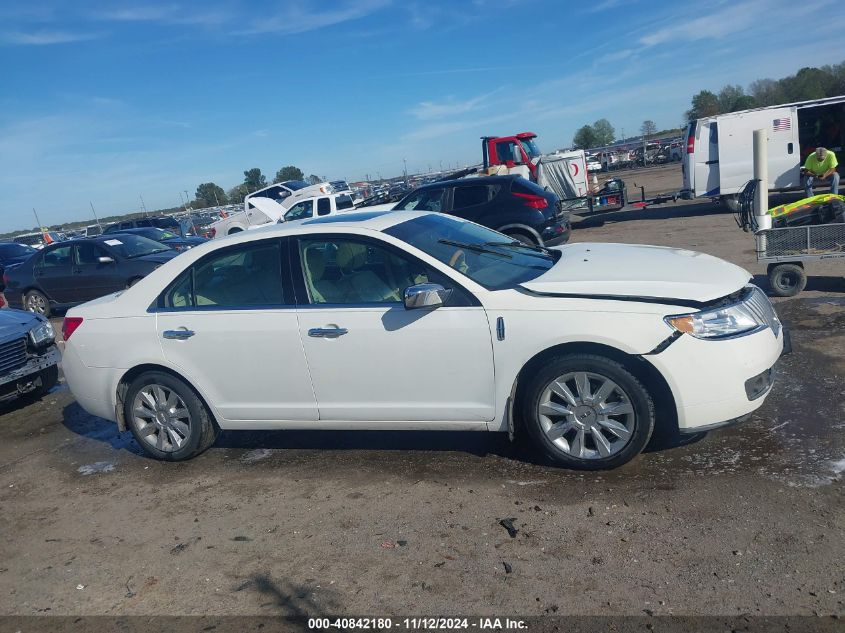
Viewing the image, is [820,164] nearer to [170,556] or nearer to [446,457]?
[446,457]

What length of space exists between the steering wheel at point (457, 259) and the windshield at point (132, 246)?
32.6 feet

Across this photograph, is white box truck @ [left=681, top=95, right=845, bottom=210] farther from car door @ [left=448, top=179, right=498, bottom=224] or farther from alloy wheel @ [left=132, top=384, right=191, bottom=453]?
alloy wheel @ [left=132, top=384, right=191, bottom=453]

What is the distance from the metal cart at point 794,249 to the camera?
7.54 m

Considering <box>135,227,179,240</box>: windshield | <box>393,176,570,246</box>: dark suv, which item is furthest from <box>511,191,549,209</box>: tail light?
<box>135,227,179,240</box>: windshield

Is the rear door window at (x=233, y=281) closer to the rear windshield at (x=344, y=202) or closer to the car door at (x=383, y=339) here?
the car door at (x=383, y=339)

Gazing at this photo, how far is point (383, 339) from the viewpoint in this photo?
4367 mm

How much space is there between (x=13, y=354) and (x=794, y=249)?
8568 mm

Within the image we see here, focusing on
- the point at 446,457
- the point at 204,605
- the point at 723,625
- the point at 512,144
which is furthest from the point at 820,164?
the point at 204,605

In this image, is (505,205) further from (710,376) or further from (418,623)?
(418,623)

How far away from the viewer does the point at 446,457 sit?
467 centimetres

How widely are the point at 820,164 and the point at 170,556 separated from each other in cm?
1358

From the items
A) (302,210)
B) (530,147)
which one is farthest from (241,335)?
(530,147)

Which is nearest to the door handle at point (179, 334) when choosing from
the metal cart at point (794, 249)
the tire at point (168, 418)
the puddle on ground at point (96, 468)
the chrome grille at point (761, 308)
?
the tire at point (168, 418)

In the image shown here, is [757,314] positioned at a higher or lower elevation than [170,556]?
higher
